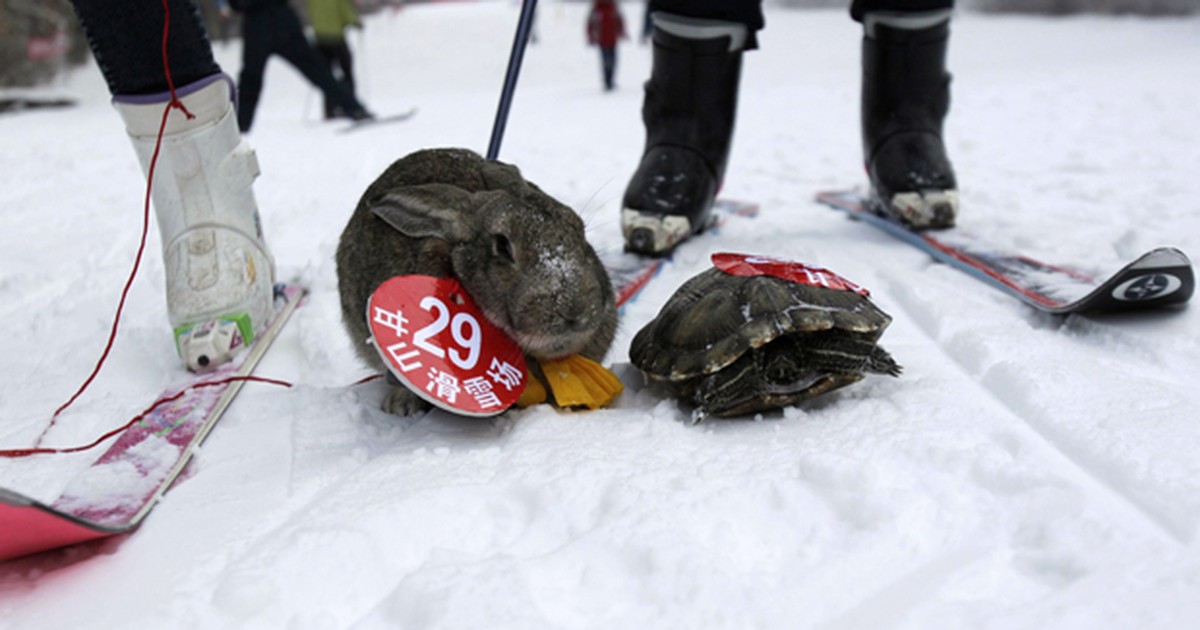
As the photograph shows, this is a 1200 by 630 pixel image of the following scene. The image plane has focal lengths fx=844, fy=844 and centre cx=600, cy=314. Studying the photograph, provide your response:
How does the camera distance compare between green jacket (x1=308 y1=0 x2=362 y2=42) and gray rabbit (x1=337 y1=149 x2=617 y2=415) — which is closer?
gray rabbit (x1=337 y1=149 x2=617 y2=415)

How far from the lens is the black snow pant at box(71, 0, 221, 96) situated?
262 centimetres

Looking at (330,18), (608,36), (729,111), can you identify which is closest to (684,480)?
(729,111)

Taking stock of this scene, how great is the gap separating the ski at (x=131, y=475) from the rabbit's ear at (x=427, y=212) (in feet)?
2.42

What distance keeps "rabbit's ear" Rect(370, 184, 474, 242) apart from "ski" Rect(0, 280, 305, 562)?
0.74 meters

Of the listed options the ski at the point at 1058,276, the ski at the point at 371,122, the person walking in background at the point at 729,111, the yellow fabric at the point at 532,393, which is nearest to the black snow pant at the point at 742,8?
the person walking in background at the point at 729,111

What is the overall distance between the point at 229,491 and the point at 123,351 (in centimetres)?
131

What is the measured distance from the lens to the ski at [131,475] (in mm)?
1599

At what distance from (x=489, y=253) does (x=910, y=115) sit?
265cm

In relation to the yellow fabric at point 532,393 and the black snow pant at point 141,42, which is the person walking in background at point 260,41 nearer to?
the black snow pant at point 141,42

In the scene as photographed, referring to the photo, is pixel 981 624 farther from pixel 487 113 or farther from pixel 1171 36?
pixel 1171 36

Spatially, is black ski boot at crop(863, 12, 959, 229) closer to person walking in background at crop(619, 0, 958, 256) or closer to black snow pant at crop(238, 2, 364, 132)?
person walking in background at crop(619, 0, 958, 256)

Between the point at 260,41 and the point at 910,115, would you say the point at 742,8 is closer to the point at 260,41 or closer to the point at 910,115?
the point at 910,115

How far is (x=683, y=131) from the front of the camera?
3949 mm

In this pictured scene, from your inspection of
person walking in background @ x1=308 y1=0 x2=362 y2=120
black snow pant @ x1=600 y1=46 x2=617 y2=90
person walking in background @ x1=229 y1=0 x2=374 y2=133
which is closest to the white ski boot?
person walking in background @ x1=229 y1=0 x2=374 y2=133
